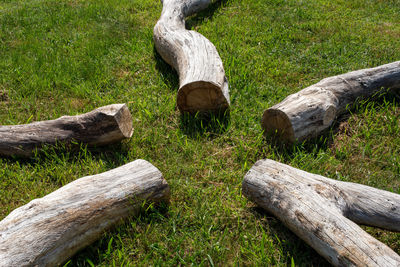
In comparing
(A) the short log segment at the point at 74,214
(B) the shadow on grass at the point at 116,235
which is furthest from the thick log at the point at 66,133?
(B) the shadow on grass at the point at 116,235

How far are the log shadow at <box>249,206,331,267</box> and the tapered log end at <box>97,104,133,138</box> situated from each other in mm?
1502

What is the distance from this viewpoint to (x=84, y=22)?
6520 mm

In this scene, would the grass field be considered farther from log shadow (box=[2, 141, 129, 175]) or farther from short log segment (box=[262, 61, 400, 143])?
short log segment (box=[262, 61, 400, 143])

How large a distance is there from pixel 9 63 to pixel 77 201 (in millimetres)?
3557

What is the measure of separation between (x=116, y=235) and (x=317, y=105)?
2.26 metres

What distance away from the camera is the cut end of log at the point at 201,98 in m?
3.87

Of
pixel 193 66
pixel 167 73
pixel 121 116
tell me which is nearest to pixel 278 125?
pixel 193 66

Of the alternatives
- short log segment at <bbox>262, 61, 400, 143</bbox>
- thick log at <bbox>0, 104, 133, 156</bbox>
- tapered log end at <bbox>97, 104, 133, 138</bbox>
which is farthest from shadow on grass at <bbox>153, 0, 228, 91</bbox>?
short log segment at <bbox>262, 61, 400, 143</bbox>

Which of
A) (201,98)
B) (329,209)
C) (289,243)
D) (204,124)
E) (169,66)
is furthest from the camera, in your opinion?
(169,66)

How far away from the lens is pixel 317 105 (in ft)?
11.8

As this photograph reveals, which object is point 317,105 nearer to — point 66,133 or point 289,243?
point 289,243

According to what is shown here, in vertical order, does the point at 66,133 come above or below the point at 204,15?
below

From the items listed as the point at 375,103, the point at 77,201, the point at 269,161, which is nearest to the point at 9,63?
the point at 77,201

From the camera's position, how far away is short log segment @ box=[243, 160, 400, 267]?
7.52 ft
